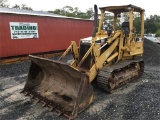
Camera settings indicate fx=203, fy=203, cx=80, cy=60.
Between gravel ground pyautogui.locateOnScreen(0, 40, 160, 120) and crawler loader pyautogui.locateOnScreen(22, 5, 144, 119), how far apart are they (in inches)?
8.5

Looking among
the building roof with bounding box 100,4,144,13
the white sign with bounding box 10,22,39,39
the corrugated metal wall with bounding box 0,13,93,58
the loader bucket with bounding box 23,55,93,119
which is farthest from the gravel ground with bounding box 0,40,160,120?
the white sign with bounding box 10,22,39,39

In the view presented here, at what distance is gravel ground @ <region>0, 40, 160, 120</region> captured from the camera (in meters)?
4.68

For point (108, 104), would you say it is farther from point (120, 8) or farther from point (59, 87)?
point (120, 8)

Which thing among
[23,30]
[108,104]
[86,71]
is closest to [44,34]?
[23,30]

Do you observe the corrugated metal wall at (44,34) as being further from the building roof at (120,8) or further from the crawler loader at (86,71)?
the building roof at (120,8)

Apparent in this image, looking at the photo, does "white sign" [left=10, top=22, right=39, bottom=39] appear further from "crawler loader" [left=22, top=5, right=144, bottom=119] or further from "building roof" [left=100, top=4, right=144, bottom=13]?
"building roof" [left=100, top=4, right=144, bottom=13]

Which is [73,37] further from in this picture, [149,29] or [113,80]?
[149,29]

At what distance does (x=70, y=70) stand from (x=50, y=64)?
78 cm

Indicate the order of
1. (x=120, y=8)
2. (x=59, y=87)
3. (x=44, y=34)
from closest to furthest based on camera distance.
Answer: (x=59, y=87) < (x=120, y=8) < (x=44, y=34)

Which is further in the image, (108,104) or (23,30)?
(23,30)

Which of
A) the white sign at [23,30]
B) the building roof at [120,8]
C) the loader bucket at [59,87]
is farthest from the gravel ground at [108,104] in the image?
the white sign at [23,30]

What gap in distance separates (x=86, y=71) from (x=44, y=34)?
7142 mm

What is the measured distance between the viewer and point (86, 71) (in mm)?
5742

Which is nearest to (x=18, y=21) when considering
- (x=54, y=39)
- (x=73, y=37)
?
(x=54, y=39)
